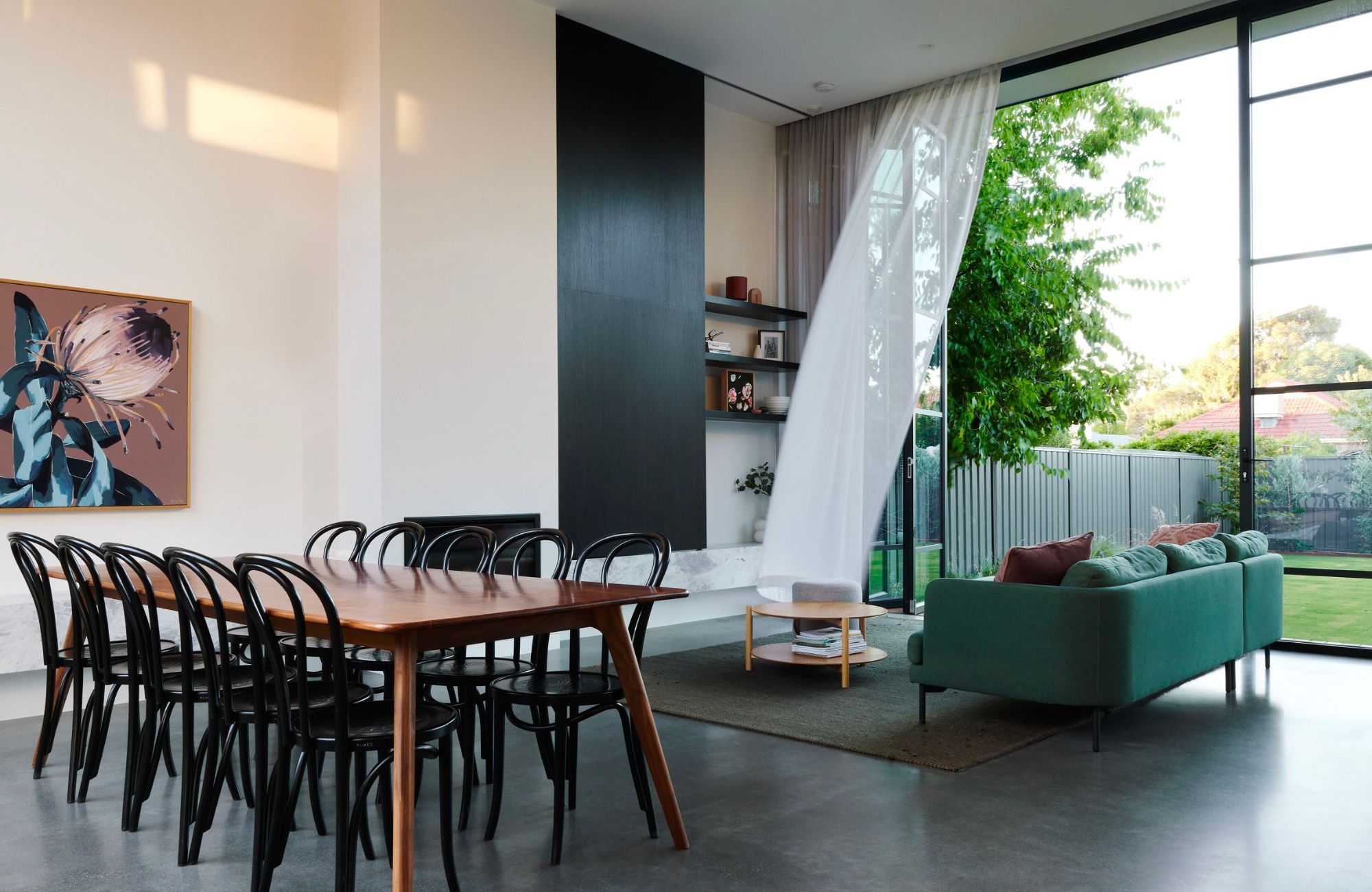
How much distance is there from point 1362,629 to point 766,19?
4850mm

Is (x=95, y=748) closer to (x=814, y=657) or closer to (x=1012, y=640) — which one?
(x=814, y=657)

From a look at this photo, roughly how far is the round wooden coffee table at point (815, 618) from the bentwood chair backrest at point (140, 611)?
277 cm

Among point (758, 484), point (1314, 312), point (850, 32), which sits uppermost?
point (850, 32)

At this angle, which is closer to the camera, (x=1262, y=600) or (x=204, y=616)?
(x=204, y=616)

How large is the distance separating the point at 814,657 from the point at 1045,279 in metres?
6.23

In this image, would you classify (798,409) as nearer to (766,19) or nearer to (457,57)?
(766,19)

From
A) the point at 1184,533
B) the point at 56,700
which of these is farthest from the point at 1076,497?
the point at 56,700

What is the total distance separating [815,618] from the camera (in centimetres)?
501

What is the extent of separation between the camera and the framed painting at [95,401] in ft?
14.6

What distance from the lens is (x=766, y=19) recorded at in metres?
6.14

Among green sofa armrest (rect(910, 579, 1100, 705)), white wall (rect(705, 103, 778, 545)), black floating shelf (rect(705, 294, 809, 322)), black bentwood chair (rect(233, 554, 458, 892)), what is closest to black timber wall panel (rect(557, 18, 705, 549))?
black floating shelf (rect(705, 294, 809, 322))

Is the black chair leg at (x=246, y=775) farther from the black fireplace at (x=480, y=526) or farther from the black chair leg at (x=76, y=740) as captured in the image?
the black fireplace at (x=480, y=526)

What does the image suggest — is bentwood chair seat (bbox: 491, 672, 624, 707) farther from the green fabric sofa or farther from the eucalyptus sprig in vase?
the eucalyptus sprig in vase

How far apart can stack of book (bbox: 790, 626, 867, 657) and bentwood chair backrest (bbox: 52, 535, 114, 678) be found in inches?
121
